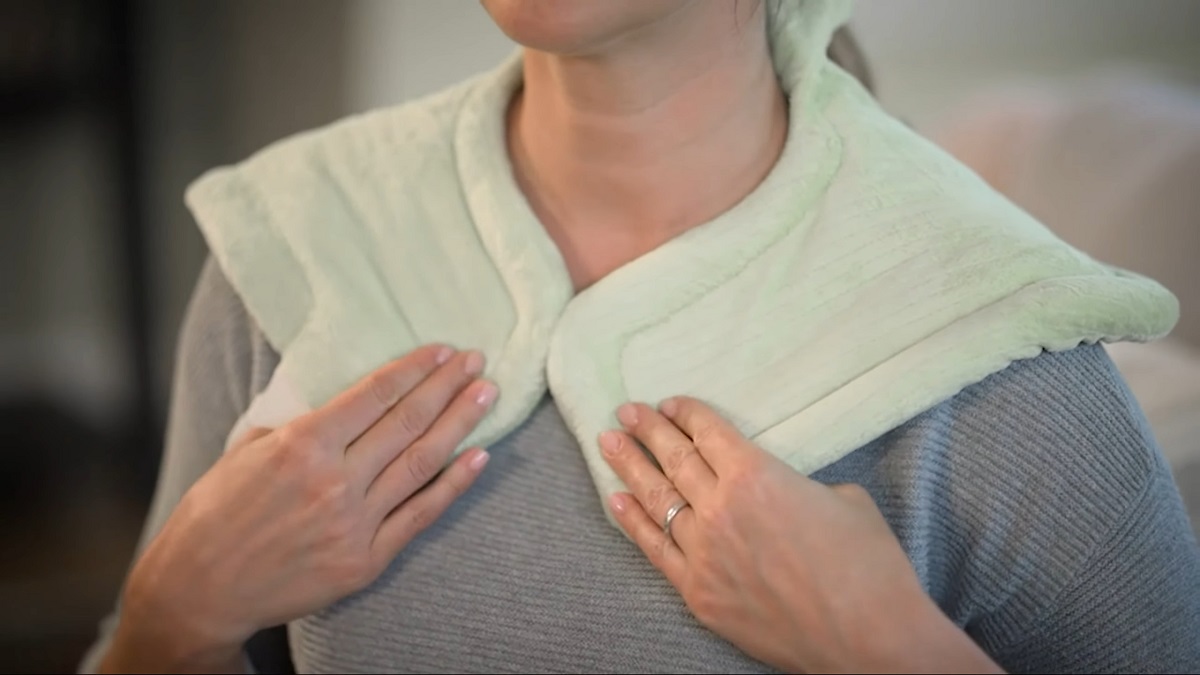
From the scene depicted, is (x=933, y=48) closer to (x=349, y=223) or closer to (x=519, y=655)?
(x=349, y=223)

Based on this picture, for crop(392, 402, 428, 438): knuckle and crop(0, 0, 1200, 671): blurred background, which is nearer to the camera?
crop(392, 402, 428, 438): knuckle

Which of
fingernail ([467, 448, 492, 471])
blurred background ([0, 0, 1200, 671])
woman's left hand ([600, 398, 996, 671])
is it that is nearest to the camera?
woman's left hand ([600, 398, 996, 671])

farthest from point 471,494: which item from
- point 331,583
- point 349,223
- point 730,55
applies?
point 730,55

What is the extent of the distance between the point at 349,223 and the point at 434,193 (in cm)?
6

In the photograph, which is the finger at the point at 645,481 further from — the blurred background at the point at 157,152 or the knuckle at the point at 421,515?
the blurred background at the point at 157,152

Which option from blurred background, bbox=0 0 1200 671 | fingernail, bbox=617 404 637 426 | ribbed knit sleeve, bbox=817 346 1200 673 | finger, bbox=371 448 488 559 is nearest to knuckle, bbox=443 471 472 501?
finger, bbox=371 448 488 559

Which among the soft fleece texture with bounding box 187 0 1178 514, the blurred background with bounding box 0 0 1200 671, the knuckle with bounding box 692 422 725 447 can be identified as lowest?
the blurred background with bounding box 0 0 1200 671

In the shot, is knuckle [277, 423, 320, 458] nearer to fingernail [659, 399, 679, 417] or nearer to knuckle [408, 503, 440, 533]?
knuckle [408, 503, 440, 533]

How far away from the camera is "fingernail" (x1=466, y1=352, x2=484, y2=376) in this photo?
714 mm

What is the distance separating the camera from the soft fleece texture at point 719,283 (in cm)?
65

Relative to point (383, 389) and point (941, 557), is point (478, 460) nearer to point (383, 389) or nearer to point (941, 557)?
point (383, 389)

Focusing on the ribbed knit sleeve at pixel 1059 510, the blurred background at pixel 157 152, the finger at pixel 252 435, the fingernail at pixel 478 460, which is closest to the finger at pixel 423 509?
the fingernail at pixel 478 460

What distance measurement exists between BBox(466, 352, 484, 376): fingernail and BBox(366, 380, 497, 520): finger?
18 mm

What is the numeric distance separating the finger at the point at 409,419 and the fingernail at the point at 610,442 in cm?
10
